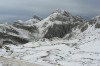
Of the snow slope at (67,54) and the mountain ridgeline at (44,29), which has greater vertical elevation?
the mountain ridgeline at (44,29)

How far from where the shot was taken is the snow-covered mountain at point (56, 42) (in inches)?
3125

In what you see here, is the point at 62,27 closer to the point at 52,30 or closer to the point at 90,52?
the point at 52,30

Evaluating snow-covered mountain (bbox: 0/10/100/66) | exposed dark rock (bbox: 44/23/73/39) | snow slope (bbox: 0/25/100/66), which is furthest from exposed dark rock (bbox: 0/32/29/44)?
snow slope (bbox: 0/25/100/66)

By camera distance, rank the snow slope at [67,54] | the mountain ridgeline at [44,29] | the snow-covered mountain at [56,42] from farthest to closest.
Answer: the mountain ridgeline at [44,29] < the snow-covered mountain at [56,42] < the snow slope at [67,54]

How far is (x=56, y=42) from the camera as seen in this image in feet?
384

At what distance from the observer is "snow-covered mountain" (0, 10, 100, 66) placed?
79363mm

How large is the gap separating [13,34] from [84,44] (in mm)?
77877

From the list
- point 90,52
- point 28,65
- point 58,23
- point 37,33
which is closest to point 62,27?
point 58,23

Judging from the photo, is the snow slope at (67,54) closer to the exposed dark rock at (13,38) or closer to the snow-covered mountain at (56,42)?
→ the snow-covered mountain at (56,42)

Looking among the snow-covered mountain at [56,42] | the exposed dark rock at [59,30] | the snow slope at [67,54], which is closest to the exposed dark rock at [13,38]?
the snow-covered mountain at [56,42]

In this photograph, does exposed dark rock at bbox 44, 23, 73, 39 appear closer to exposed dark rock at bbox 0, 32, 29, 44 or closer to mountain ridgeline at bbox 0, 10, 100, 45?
mountain ridgeline at bbox 0, 10, 100, 45

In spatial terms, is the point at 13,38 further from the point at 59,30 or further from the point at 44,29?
the point at 59,30

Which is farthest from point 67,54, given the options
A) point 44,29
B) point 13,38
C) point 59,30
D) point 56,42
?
point 44,29

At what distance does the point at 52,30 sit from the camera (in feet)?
578
